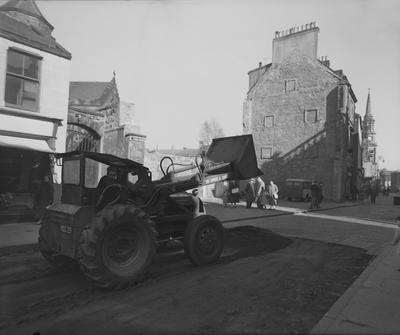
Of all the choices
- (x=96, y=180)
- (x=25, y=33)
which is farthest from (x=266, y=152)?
(x=96, y=180)

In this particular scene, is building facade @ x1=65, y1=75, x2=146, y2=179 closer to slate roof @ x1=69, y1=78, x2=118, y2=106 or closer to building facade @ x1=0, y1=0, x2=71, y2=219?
slate roof @ x1=69, y1=78, x2=118, y2=106

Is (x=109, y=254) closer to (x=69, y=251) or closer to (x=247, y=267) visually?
(x=69, y=251)

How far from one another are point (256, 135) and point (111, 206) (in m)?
33.0

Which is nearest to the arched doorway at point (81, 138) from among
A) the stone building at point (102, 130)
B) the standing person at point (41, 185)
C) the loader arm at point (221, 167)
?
the stone building at point (102, 130)

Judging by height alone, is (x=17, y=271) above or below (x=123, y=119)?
below

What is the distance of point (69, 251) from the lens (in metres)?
5.57

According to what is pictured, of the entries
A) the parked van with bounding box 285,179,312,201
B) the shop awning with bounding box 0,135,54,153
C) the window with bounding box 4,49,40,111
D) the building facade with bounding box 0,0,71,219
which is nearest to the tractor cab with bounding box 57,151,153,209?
the shop awning with bounding box 0,135,54,153

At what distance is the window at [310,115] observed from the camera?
112 feet

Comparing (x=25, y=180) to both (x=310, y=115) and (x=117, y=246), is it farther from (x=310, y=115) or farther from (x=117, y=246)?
(x=310, y=115)

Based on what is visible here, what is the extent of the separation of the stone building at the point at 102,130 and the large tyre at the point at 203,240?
819cm

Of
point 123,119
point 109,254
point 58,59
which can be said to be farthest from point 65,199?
point 123,119

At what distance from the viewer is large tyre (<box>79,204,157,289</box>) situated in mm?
5164

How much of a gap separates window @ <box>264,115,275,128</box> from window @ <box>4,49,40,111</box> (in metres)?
28.0

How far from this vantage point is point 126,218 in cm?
554
